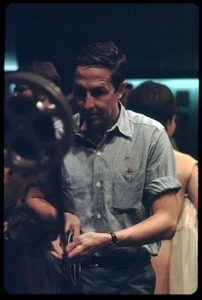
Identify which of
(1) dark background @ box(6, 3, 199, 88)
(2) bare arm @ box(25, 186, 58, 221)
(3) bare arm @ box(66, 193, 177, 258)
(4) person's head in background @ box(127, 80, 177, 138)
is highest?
(1) dark background @ box(6, 3, 199, 88)

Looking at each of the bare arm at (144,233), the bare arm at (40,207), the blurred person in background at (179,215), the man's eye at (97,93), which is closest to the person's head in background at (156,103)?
the blurred person in background at (179,215)

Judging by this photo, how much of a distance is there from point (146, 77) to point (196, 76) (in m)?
0.19

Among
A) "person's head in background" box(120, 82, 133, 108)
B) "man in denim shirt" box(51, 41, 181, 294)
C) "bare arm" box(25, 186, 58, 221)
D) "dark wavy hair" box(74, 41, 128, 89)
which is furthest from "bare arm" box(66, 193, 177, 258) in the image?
"dark wavy hair" box(74, 41, 128, 89)

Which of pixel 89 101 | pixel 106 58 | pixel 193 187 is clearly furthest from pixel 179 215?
pixel 106 58

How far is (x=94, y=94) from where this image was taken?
2.75m

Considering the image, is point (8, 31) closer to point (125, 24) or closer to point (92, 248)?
point (125, 24)

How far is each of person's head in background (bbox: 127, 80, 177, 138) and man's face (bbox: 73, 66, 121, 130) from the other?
0.08 m

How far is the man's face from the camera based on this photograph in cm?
274

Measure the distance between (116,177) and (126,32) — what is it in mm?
543

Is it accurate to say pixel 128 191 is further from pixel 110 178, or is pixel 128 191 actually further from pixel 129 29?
pixel 129 29

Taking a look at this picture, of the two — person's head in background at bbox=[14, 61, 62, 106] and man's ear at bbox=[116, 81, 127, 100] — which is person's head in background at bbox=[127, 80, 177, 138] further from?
person's head in background at bbox=[14, 61, 62, 106]

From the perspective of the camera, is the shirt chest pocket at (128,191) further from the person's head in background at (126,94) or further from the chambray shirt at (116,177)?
the person's head in background at (126,94)

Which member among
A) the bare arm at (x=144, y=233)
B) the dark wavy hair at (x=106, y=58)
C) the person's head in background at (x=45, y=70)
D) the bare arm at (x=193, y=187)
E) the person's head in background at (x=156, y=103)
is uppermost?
the dark wavy hair at (x=106, y=58)

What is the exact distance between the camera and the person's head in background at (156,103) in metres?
2.80
